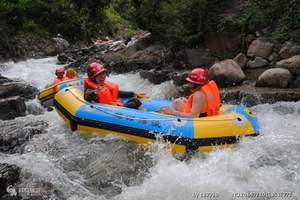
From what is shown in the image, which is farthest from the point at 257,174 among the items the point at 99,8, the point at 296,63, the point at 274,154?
the point at 99,8

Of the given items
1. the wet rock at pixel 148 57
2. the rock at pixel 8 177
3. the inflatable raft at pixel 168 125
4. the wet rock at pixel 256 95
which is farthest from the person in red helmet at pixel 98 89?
the wet rock at pixel 148 57

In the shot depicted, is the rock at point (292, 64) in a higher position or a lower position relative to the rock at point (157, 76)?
higher

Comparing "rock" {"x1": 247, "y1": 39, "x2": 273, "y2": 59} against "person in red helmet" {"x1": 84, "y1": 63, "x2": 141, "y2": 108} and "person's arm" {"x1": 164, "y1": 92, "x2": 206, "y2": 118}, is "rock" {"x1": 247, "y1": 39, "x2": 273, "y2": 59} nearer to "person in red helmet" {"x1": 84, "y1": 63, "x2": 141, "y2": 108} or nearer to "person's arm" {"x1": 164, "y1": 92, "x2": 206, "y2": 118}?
"person in red helmet" {"x1": 84, "y1": 63, "x2": 141, "y2": 108}

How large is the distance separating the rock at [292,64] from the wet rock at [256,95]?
27.0 inches

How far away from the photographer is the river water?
5309mm

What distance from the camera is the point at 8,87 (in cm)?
1140

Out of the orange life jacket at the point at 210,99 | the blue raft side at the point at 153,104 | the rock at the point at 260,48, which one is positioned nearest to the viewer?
the orange life jacket at the point at 210,99

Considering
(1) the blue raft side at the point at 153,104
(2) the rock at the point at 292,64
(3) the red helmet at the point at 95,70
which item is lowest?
(1) the blue raft side at the point at 153,104

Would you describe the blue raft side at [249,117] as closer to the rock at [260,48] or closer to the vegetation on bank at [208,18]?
the rock at [260,48]

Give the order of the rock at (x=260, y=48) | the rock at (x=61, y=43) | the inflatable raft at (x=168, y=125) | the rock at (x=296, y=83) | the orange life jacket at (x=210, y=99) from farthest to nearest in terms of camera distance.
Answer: the rock at (x=61, y=43)
the rock at (x=260, y=48)
the rock at (x=296, y=83)
the orange life jacket at (x=210, y=99)
the inflatable raft at (x=168, y=125)

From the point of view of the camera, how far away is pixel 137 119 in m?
6.70

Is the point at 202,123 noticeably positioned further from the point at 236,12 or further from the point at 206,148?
the point at 236,12

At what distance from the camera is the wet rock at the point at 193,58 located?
12.5 m

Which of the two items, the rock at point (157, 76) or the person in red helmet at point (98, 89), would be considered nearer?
the person in red helmet at point (98, 89)
